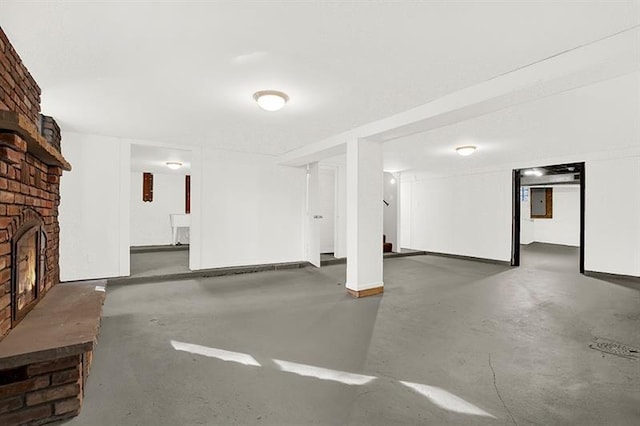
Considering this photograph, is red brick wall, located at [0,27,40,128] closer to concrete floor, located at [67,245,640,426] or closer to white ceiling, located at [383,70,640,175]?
concrete floor, located at [67,245,640,426]

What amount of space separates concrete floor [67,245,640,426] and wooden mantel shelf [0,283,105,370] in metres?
→ 0.40

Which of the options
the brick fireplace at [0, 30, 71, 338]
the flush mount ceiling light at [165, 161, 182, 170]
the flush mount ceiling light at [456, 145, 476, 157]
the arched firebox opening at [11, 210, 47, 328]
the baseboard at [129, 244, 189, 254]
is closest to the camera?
the brick fireplace at [0, 30, 71, 338]

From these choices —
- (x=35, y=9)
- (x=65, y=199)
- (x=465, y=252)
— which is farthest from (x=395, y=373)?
(x=465, y=252)

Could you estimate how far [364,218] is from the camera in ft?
14.1

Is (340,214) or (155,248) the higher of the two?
(340,214)

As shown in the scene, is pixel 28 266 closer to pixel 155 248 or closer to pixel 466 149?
pixel 466 149

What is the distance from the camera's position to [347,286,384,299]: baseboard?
421 centimetres

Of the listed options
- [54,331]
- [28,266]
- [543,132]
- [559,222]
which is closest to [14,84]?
[28,266]

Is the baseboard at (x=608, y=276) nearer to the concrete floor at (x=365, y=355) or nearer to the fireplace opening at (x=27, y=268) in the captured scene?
the concrete floor at (x=365, y=355)

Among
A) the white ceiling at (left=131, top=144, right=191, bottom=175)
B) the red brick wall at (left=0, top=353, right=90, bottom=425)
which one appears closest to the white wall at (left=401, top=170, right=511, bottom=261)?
the white ceiling at (left=131, top=144, right=191, bottom=175)

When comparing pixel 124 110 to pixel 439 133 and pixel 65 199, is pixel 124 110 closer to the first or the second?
pixel 65 199

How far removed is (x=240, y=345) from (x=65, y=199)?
3795mm

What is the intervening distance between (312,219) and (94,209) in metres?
3.64

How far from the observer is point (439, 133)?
4.74m
